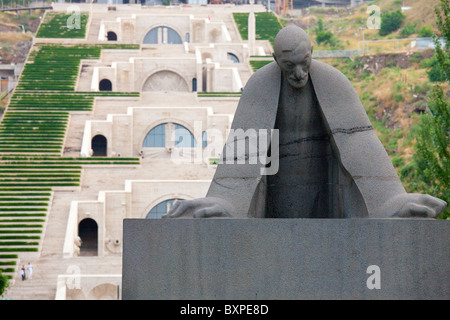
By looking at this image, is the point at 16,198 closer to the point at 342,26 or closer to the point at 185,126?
the point at 185,126

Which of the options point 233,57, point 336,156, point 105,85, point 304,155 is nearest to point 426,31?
point 233,57

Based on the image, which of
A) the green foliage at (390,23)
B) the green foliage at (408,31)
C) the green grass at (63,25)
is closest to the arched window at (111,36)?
the green grass at (63,25)

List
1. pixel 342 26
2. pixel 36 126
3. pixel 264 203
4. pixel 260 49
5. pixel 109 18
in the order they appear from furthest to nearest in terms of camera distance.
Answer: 1. pixel 342 26
2. pixel 109 18
3. pixel 260 49
4. pixel 36 126
5. pixel 264 203

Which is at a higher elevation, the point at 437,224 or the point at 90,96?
the point at 90,96

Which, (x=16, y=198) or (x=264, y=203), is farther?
(x=16, y=198)

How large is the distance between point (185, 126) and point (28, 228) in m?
12.4

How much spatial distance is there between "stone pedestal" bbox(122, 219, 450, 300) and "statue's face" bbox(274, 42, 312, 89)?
115 centimetres

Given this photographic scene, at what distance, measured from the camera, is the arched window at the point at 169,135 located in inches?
1640

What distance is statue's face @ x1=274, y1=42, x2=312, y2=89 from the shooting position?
267 inches

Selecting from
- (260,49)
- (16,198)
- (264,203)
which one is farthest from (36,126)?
(264,203)

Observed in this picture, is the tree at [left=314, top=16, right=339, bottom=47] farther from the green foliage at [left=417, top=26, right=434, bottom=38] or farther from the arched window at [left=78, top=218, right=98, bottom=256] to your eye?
the arched window at [left=78, top=218, right=98, bottom=256]

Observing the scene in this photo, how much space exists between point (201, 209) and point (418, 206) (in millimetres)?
1387

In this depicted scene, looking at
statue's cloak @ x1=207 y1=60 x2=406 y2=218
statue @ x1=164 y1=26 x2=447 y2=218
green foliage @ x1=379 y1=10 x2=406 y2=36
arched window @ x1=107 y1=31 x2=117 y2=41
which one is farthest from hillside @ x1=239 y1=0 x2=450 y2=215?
statue's cloak @ x1=207 y1=60 x2=406 y2=218

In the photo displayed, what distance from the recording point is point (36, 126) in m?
40.8
